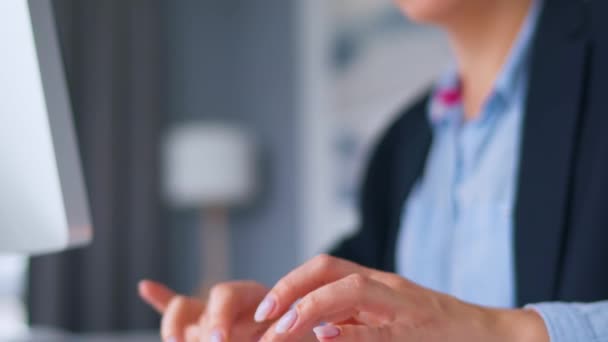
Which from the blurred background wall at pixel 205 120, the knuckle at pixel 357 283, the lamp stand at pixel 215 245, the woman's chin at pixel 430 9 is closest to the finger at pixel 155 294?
the knuckle at pixel 357 283

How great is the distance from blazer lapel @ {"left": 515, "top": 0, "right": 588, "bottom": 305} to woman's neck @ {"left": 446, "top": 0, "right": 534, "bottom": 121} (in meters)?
0.18

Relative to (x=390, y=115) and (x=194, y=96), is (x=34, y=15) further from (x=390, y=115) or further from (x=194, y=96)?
(x=194, y=96)

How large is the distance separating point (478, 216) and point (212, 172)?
2395mm

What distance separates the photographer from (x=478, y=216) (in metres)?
1.05

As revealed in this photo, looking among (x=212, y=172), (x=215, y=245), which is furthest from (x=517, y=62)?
(x=215, y=245)

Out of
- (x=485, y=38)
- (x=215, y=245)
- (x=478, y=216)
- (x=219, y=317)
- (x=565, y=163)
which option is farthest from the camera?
(x=215, y=245)

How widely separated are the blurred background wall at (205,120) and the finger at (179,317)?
2.09 m

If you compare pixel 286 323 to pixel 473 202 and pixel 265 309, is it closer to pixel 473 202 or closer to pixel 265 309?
pixel 265 309

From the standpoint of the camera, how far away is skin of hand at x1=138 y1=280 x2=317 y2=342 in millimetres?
624

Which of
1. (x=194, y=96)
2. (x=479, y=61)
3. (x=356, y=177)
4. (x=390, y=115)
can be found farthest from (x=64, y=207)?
(x=194, y=96)

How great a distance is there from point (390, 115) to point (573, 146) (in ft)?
6.15

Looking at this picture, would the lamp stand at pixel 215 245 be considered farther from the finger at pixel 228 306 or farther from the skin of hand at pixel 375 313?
the skin of hand at pixel 375 313

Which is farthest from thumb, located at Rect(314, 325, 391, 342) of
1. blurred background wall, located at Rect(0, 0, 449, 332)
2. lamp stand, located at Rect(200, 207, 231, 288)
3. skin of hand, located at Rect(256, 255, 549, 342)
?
lamp stand, located at Rect(200, 207, 231, 288)

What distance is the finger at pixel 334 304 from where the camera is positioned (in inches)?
20.0
